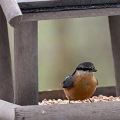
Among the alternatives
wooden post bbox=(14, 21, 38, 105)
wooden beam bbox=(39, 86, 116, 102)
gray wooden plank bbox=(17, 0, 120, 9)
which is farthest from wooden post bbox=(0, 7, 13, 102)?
wooden beam bbox=(39, 86, 116, 102)

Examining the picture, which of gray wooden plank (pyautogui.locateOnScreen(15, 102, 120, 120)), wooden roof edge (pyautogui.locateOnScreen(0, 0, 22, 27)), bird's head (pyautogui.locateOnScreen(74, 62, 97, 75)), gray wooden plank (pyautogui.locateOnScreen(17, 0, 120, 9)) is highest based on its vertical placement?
gray wooden plank (pyautogui.locateOnScreen(17, 0, 120, 9))

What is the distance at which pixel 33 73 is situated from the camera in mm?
4793

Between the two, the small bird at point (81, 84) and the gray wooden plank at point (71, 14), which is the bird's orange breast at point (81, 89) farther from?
the gray wooden plank at point (71, 14)

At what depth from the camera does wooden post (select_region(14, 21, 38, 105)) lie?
4.74m

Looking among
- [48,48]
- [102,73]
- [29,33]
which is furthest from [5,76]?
[102,73]

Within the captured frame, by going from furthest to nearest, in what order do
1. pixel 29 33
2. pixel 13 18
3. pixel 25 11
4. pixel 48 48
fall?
pixel 48 48 → pixel 29 33 → pixel 25 11 → pixel 13 18

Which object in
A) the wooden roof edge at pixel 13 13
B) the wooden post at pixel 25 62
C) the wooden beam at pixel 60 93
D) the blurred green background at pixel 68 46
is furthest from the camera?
the blurred green background at pixel 68 46

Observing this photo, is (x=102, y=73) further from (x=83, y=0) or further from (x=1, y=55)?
(x=83, y=0)

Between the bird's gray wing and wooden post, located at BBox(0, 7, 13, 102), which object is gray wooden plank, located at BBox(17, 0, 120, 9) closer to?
wooden post, located at BBox(0, 7, 13, 102)

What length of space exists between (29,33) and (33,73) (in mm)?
419

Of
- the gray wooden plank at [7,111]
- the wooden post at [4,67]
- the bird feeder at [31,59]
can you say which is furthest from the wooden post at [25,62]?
the wooden post at [4,67]

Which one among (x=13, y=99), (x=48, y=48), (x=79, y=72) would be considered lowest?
(x=13, y=99)

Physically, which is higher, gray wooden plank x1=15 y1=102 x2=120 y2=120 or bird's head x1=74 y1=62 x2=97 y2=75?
bird's head x1=74 y1=62 x2=97 y2=75

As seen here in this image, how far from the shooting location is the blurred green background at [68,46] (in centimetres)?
1086
